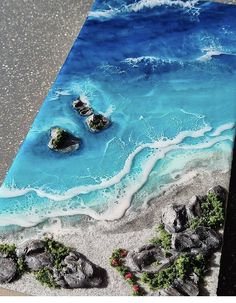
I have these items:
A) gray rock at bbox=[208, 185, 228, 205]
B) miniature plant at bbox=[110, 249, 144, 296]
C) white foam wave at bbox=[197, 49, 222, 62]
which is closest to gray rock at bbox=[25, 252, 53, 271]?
miniature plant at bbox=[110, 249, 144, 296]

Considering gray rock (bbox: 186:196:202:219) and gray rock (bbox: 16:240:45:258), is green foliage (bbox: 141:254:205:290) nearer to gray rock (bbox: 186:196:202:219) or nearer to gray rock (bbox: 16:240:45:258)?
gray rock (bbox: 186:196:202:219)

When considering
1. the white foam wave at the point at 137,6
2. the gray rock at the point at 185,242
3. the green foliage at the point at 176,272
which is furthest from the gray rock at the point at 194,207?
the white foam wave at the point at 137,6

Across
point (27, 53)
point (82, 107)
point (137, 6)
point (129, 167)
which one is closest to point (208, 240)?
point (129, 167)

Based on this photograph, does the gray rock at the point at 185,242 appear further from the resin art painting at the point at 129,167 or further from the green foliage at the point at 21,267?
the green foliage at the point at 21,267

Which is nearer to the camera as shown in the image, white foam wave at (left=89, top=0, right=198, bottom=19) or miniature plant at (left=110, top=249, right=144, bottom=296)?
miniature plant at (left=110, top=249, right=144, bottom=296)

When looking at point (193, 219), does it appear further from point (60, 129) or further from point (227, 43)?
point (227, 43)

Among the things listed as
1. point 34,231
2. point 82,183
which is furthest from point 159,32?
point 34,231
